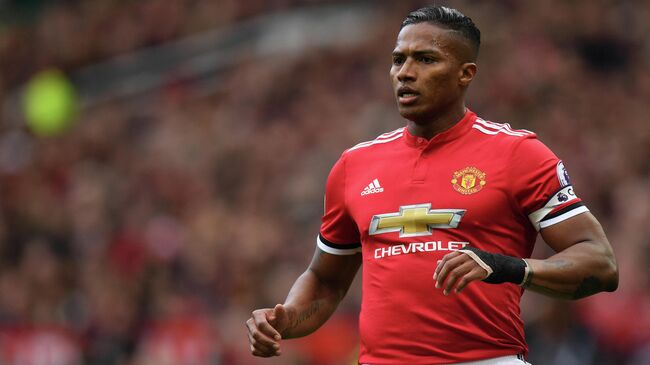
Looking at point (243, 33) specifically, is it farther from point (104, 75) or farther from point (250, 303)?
point (250, 303)

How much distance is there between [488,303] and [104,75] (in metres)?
13.8

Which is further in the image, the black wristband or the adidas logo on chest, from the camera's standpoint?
the adidas logo on chest

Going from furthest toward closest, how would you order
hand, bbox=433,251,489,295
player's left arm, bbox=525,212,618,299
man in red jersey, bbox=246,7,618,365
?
man in red jersey, bbox=246,7,618,365 < player's left arm, bbox=525,212,618,299 < hand, bbox=433,251,489,295

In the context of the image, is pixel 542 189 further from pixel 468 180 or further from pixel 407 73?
pixel 407 73

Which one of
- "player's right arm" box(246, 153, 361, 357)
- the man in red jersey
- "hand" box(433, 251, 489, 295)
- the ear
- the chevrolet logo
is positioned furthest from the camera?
"player's right arm" box(246, 153, 361, 357)

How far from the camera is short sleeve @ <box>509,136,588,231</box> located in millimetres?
4895

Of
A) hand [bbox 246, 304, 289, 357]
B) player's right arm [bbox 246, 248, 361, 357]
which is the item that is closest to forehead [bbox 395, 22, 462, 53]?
player's right arm [bbox 246, 248, 361, 357]

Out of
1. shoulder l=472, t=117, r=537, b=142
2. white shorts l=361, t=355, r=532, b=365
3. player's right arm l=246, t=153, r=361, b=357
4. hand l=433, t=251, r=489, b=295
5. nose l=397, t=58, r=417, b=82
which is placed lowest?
white shorts l=361, t=355, r=532, b=365

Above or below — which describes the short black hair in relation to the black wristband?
above

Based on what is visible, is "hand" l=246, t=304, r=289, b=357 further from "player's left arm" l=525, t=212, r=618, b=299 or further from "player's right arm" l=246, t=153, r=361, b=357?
"player's left arm" l=525, t=212, r=618, b=299

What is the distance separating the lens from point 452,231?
4.98 meters

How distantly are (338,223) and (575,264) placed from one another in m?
1.14

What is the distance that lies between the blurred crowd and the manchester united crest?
3.72 m

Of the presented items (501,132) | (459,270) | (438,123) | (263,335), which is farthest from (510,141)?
(263,335)
